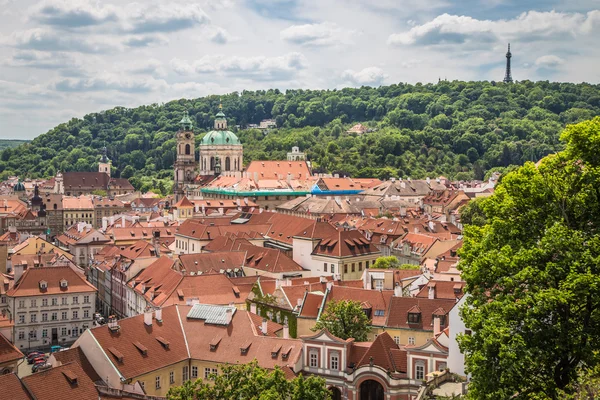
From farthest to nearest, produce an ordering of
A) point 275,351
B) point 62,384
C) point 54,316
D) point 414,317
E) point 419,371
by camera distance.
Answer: point 54,316 < point 414,317 < point 275,351 < point 419,371 < point 62,384

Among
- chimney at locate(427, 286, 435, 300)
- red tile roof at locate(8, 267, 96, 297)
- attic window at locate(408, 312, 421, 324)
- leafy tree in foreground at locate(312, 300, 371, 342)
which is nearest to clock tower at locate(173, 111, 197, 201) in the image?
red tile roof at locate(8, 267, 96, 297)

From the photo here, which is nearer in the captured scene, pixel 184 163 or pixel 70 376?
pixel 70 376

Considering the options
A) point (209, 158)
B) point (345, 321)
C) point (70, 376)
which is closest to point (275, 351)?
point (345, 321)

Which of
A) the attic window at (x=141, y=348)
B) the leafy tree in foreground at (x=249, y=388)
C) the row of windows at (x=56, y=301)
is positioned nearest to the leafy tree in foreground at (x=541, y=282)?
the leafy tree in foreground at (x=249, y=388)

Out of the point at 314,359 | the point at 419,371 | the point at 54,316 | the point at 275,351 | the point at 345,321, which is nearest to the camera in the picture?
the point at 419,371

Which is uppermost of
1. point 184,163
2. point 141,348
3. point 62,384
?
point 184,163

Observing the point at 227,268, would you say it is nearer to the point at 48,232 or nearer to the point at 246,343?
the point at 246,343

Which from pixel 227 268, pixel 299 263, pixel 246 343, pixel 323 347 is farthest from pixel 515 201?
pixel 299 263

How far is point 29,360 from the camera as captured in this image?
189ft

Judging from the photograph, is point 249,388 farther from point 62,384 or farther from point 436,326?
point 436,326

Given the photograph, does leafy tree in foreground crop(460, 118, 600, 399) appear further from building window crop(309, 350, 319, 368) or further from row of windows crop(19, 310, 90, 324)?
row of windows crop(19, 310, 90, 324)

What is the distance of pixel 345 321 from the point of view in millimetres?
46938

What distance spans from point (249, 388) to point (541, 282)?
1219 cm

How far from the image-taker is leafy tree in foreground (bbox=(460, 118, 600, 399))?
2466 cm
